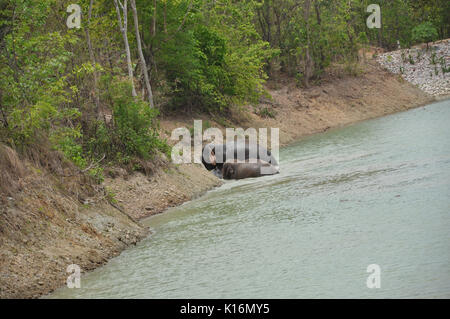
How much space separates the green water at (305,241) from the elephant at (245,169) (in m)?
2.37

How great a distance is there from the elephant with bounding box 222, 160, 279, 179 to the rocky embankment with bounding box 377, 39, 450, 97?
103 ft

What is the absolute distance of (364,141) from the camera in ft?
98.1

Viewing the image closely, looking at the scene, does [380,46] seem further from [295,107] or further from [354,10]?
[295,107]

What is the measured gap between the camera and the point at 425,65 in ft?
182

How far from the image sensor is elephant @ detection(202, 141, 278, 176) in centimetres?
2595

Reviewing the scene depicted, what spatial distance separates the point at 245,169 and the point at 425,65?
3600 centimetres

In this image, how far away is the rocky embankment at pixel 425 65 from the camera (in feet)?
173

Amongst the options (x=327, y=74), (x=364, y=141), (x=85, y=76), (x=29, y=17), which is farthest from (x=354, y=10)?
(x=29, y=17)

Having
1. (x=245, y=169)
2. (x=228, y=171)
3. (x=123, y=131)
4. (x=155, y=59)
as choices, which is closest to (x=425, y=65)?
(x=155, y=59)

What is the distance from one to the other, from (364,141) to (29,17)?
17742 mm

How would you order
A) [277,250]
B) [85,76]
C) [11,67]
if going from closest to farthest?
[277,250]
[11,67]
[85,76]

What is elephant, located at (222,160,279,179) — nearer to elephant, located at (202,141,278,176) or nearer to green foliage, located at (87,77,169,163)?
elephant, located at (202,141,278,176)

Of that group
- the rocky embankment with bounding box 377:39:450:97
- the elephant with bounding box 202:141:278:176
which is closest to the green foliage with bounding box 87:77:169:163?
the elephant with bounding box 202:141:278:176
